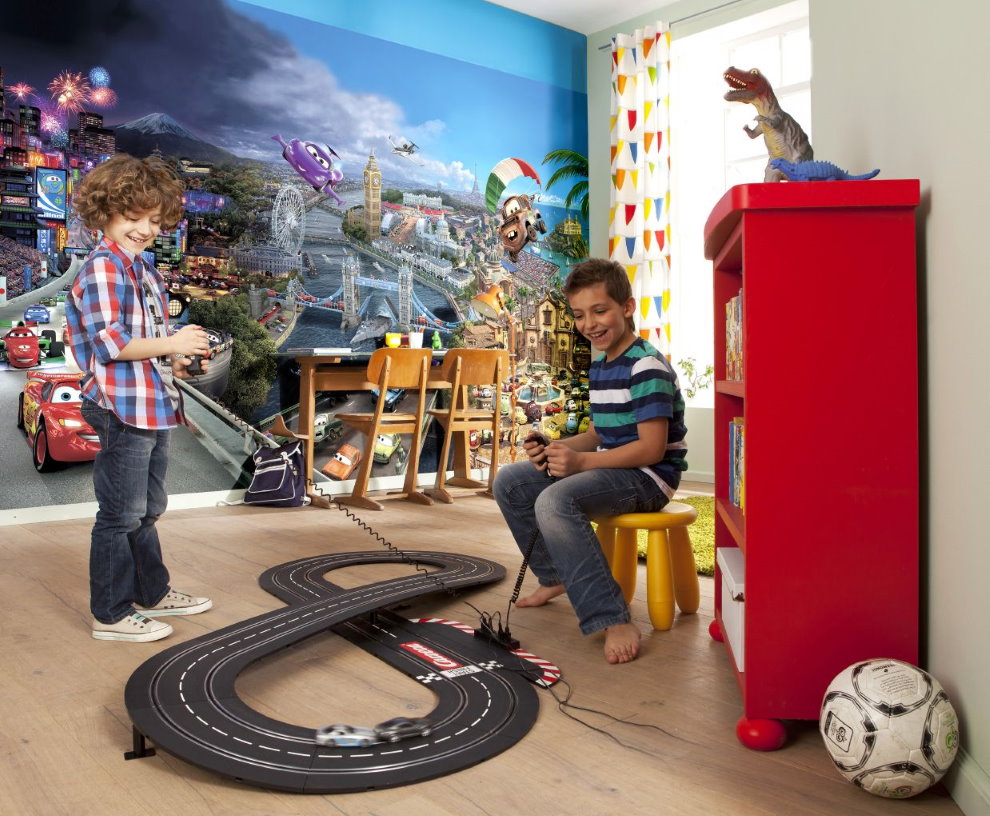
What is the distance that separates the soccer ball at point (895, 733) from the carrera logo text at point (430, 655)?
2.62 feet

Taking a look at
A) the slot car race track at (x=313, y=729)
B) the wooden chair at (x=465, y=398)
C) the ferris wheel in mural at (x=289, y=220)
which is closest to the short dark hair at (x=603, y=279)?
the slot car race track at (x=313, y=729)

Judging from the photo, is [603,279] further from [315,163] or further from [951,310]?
[315,163]

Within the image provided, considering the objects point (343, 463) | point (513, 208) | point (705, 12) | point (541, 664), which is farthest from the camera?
point (513, 208)

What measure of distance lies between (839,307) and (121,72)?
3651 millimetres

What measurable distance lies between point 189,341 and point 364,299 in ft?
9.25

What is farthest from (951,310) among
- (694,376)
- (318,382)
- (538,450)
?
(694,376)

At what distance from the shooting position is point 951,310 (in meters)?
1.28

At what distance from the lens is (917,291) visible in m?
1.42

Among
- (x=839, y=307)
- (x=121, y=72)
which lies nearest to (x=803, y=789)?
(x=839, y=307)

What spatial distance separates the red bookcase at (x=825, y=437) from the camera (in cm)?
137

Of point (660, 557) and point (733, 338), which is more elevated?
point (733, 338)

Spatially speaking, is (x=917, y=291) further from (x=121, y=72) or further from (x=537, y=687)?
(x=121, y=72)

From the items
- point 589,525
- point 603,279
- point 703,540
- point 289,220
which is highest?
point 289,220

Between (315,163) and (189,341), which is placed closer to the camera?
(189,341)
